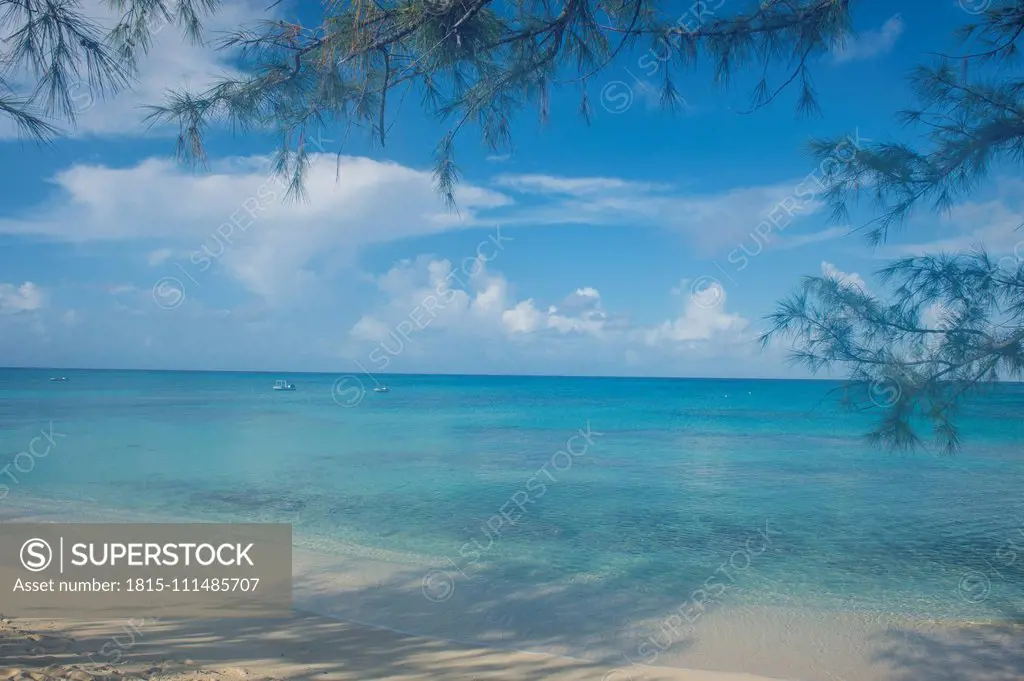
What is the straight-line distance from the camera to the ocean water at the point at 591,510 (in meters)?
6.19

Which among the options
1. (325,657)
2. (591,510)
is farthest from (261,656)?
(591,510)

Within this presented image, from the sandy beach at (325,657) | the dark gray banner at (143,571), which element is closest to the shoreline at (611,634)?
the sandy beach at (325,657)

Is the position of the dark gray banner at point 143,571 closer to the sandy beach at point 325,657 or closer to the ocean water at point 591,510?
the sandy beach at point 325,657

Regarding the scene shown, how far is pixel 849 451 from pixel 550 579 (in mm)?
16841

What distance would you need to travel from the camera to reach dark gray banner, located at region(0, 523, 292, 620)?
4.97 m

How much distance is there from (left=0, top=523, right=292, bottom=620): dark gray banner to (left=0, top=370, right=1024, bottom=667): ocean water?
2.17 feet

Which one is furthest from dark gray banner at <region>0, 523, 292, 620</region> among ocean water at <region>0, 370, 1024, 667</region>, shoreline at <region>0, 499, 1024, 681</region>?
ocean water at <region>0, 370, 1024, 667</region>

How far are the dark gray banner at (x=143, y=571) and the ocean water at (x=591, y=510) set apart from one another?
0.66 metres

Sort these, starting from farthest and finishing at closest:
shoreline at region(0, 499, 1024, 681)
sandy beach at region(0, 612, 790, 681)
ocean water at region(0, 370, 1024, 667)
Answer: ocean water at region(0, 370, 1024, 667)
shoreline at region(0, 499, 1024, 681)
sandy beach at region(0, 612, 790, 681)

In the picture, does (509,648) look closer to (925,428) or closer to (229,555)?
(925,428)

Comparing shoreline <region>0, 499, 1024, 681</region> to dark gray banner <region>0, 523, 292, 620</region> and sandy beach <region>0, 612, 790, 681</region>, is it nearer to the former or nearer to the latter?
sandy beach <region>0, 612, 790, 681</region>

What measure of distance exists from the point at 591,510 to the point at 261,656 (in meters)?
7.37

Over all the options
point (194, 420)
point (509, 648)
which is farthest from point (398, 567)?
point (194, 420)

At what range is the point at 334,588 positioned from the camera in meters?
6.14
